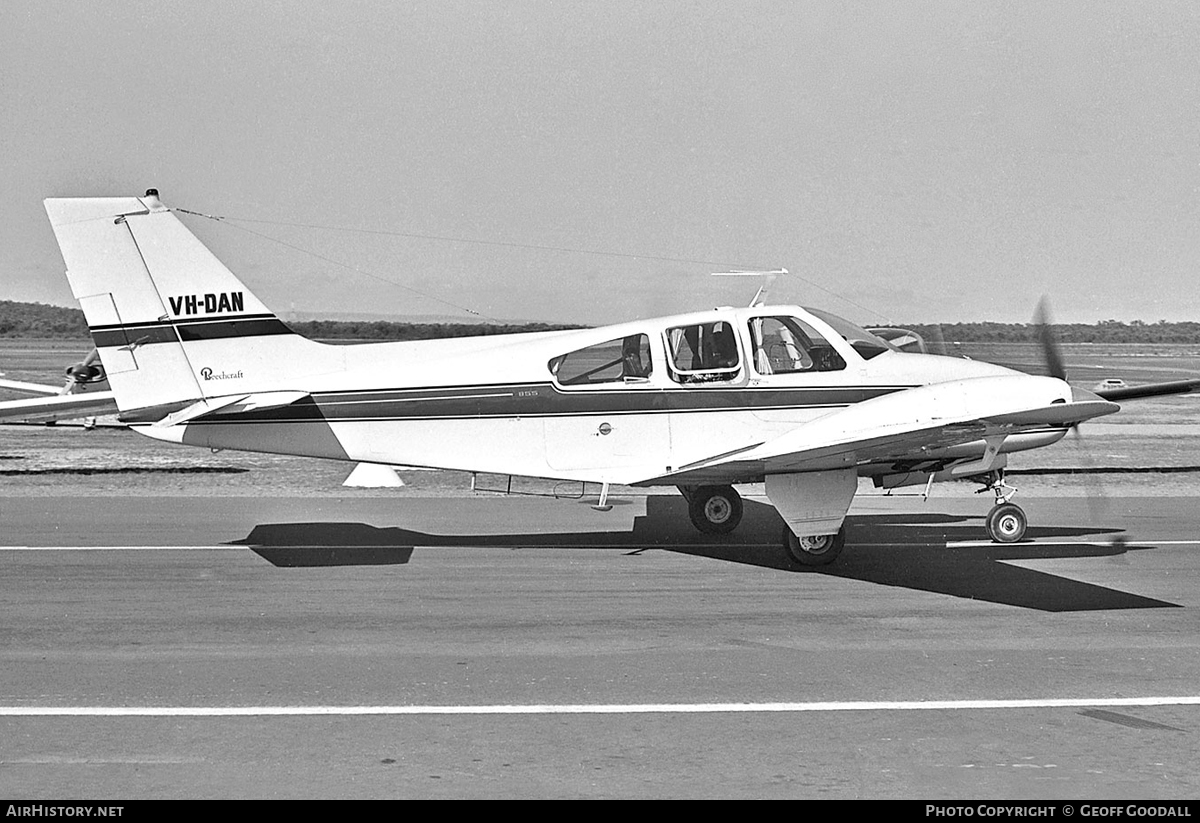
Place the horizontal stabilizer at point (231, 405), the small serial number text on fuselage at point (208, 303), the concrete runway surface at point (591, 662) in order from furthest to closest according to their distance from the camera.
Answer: the small serial number text on fuselage at point (208, 303) → the horizontal stabilizer at point (231, 405) → the concrete runway surface at point (591, 662)

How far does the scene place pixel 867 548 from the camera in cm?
1316

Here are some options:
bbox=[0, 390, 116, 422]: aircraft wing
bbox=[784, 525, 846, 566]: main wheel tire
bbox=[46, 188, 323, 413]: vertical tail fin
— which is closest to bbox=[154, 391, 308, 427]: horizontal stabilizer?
bbox=[46, 188, 323, 413]: vertical tail fin

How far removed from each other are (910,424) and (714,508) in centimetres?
372

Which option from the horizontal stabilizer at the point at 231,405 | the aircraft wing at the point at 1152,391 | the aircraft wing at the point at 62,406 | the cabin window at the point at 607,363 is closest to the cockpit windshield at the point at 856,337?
the cabin window at the point at 607,363

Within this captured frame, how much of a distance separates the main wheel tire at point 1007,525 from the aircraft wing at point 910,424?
4.66 ft

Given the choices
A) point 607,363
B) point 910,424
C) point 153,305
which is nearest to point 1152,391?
point 910,424

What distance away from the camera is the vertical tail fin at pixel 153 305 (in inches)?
480

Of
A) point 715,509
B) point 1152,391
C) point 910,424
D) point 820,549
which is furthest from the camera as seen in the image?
point 715,509

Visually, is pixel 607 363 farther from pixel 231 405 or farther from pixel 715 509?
pixel 231 405

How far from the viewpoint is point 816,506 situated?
11.8 metres

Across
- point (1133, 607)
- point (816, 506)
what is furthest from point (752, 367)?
point (1133, 607)

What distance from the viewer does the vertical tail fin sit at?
1218cm

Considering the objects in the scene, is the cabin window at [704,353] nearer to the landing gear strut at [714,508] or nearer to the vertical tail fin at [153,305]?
the landing gear strut at [714,508]

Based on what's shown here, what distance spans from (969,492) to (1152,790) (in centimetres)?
1280
